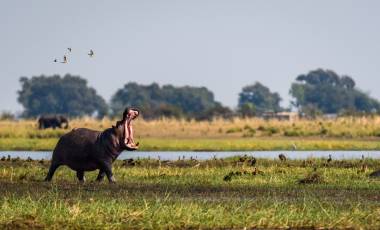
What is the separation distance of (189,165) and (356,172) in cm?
418

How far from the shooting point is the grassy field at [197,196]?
44.0 feet

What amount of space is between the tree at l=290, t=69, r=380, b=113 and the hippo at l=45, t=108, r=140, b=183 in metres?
99.4

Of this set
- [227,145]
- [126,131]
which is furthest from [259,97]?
[126,131]

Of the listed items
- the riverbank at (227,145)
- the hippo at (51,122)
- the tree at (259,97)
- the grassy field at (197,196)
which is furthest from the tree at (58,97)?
the grassy field at (197,196)

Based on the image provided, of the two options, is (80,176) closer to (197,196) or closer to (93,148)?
(93,148)

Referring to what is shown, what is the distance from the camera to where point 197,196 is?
16.9 m

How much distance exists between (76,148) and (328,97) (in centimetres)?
10561

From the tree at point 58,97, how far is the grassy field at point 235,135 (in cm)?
6386

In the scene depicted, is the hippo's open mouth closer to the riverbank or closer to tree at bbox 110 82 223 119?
the riverbank

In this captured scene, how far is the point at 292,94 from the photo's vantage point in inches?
4951

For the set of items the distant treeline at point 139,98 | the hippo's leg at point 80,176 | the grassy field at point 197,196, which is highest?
the distant treeline at point 139,98

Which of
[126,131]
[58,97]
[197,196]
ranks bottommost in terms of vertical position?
[197,196]

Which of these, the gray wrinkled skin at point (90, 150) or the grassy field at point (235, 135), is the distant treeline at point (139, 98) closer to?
the grassy field at point (235, 135)

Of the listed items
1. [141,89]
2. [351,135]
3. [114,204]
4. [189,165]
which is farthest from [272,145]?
[141,89]
